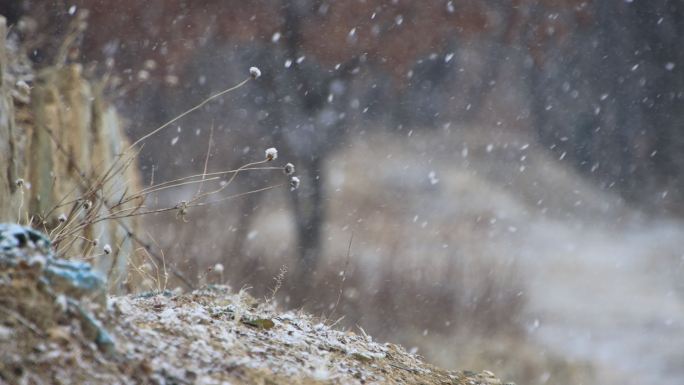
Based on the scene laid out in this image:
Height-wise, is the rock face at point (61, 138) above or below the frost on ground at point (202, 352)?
above

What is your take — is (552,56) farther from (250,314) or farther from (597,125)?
(250,314)

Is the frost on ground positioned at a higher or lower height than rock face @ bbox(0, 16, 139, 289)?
lower

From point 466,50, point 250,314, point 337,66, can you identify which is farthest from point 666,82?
point 250,314

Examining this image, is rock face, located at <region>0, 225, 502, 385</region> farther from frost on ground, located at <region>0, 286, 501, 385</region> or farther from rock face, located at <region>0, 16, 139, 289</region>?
rock face, located at <region>0, 16, 139, 289</region>

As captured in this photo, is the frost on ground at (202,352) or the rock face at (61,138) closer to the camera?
the frost on ground at (202,352)

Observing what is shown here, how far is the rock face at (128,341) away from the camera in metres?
1.44

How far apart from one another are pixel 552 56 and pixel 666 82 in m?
2.24

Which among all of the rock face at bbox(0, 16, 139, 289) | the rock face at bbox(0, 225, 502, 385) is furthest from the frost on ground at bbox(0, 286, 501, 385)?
the rock face at bbox(0, 16, 139, 289)

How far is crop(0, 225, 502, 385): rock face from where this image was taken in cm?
144

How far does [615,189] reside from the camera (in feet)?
33.8

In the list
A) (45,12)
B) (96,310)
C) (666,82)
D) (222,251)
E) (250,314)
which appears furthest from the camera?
(666,82)

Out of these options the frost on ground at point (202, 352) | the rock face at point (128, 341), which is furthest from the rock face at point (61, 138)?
the rock face at point (128, 341)

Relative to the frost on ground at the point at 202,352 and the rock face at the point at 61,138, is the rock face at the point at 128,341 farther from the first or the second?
the rock face at the point at 61,138

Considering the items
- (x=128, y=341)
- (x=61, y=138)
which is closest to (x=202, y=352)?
(x=128, y=341)
